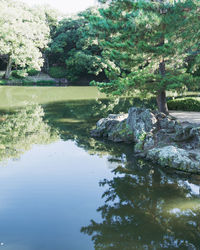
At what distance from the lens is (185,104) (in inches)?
575

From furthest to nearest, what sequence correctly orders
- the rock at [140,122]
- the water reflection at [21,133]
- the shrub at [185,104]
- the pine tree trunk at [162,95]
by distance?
the shrub at [185,104]
the pine tree trunk at [162,95]
the rock at [140,122]
the water reflection at [21,133]

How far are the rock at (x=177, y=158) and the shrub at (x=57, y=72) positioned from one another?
37.4m

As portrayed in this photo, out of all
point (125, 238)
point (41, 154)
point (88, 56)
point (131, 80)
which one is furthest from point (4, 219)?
point (88, 56)

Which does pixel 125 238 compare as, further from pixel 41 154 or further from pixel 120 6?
pixel 120 6

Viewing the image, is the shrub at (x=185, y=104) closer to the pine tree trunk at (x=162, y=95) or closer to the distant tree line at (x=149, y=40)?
the distant tree line at (x=149, y=40)

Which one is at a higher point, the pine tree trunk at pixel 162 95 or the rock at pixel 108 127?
the pine tree trunk at pixel 162 95

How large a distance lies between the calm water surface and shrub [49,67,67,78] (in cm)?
3457

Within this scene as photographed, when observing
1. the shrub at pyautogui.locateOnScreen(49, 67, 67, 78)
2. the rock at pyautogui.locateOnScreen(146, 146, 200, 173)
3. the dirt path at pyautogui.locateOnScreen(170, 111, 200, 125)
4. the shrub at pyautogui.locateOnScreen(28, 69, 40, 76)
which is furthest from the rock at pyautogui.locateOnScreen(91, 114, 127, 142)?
the shrub at pyautogui.locateOnScreen(28, 69, 40, 76)

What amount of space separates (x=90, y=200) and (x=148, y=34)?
6.54m

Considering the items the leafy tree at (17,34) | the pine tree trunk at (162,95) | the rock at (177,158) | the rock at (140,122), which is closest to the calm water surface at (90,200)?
the rock at (177,158)

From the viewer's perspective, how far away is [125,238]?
439cm

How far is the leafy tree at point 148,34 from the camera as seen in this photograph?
9.12 m

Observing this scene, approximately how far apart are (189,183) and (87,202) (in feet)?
8.45

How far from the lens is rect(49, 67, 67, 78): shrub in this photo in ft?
143
